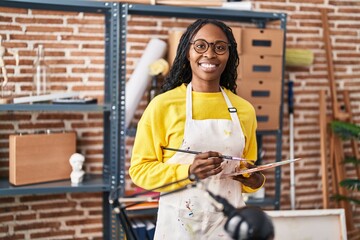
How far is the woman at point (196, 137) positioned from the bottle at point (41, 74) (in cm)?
161

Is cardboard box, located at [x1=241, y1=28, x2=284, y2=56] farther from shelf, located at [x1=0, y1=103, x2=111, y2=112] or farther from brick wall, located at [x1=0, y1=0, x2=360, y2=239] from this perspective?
shelf, located at [x1=0, y1=103, x2=111, y2=112]

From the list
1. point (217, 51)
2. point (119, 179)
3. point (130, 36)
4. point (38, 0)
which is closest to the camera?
point (217, 51)

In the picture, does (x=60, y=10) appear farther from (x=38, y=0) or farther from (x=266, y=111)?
(x=266, y=111)

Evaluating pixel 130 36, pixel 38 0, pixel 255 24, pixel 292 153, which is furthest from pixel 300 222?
pixel 38 0

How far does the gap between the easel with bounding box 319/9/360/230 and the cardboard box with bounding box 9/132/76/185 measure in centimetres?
180

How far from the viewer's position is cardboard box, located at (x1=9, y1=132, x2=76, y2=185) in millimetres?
2744

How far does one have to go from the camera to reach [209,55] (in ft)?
5.14

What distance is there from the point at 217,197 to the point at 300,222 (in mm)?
2145

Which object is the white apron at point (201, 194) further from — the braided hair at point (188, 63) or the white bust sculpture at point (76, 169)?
the white bust sculpture at point (76, 169)

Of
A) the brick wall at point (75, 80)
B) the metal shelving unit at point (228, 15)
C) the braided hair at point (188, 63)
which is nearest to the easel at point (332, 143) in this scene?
the brick wall at point (75, 80)

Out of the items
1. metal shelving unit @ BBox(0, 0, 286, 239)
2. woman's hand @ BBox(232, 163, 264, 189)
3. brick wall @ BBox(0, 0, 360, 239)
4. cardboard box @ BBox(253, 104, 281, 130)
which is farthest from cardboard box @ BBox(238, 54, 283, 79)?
woman's hand @ BBox(232, 163, 264, 189)

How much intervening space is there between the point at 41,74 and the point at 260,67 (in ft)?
4.61

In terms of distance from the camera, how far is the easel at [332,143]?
11.5ft

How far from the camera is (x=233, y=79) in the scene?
1.79 m
